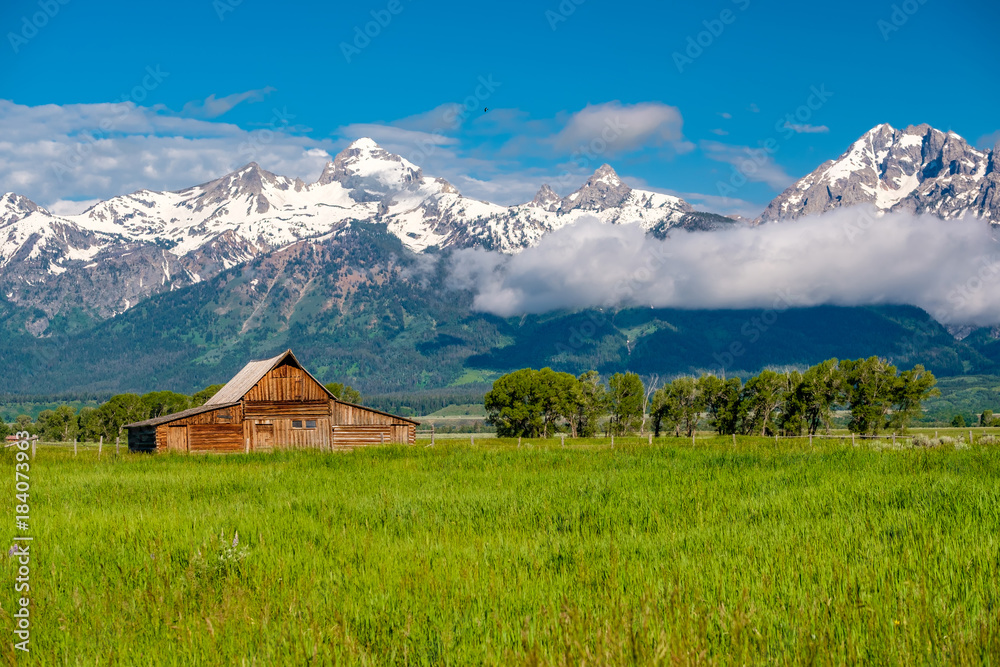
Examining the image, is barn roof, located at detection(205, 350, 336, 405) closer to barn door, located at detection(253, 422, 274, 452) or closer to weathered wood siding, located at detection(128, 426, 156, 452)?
barn door, located at detection(253, 422, 274, 452)

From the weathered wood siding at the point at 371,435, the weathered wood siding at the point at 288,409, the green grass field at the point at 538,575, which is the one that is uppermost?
the weathered wood siding at the point at 288,409

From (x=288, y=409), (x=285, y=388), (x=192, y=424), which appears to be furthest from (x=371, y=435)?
(x=192, y=424)

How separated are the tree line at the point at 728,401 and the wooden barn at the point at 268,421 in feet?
196

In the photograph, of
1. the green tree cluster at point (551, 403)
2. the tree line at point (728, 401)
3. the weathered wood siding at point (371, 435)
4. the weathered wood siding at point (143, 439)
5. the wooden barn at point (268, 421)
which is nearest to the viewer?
the wooden barn at point (268, 421)

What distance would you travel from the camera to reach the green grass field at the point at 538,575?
4953 millimetres

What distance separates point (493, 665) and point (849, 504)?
7.34 meters

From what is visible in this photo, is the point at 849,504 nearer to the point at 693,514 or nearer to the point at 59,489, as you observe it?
the point at 693,514

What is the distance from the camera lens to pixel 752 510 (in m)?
9.83

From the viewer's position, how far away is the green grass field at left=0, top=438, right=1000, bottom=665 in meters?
4.95

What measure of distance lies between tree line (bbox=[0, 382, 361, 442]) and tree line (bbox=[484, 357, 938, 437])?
33.3 meters

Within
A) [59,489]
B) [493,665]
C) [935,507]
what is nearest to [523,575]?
[493,665]

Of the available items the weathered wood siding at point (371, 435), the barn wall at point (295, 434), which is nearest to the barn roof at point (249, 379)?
the barn wall at point (295, 434)

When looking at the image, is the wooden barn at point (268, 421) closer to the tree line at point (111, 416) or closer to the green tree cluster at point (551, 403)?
the green tree cluster at point (551, 403)

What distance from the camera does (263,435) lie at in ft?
184
